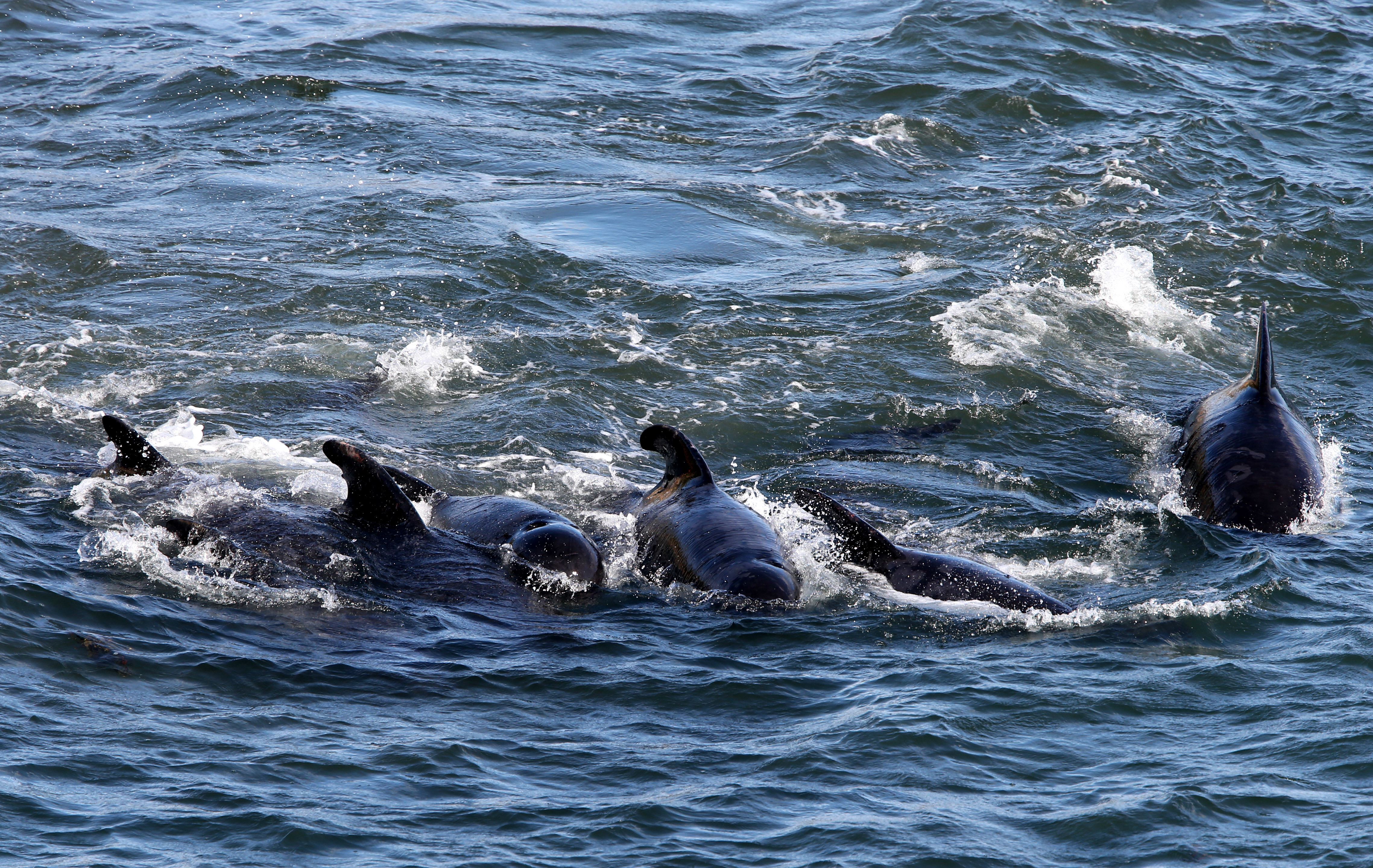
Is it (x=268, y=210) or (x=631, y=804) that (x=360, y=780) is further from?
(x=268, y=210)

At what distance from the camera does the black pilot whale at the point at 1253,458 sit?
34.0 ft

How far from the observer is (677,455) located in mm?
10281

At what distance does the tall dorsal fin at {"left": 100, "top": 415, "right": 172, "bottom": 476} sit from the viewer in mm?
10445

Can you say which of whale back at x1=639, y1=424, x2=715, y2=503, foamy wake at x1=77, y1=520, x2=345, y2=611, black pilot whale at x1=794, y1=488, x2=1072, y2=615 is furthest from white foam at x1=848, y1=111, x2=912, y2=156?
foamy wake at x1=77, y1=520, x2=345, y2=611

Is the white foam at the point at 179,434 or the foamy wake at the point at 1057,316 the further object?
the foamy wake at the point at 1057,316

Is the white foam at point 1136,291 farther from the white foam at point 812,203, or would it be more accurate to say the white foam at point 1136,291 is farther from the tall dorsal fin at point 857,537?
the tall dorsal fin at point 857,537

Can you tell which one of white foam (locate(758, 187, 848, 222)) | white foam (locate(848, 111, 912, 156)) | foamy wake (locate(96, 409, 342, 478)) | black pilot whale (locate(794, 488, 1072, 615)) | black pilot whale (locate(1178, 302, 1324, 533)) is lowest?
foamy wake (locate(96, 409, 342, 478))

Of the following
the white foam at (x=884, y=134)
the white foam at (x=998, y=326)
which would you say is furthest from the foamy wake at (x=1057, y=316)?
the white foam at (x=884, y=134)

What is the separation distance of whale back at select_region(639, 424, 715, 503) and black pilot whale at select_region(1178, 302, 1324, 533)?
3808 mm

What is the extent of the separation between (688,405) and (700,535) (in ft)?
12.6

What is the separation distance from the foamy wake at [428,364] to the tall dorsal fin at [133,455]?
3.10 metres

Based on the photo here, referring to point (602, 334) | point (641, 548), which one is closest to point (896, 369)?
point (602, 334)

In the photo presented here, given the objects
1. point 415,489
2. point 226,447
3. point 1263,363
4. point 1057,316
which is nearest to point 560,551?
point 415,489

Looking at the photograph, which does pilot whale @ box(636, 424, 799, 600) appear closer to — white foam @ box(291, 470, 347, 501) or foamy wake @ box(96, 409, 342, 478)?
white foam @ box(291, 470, 347, 501)
